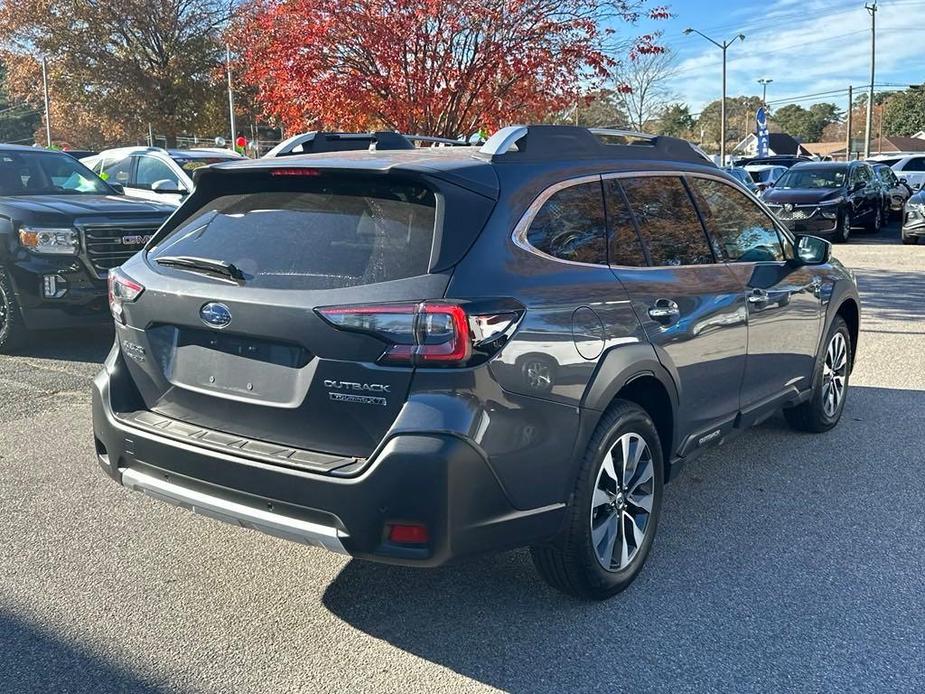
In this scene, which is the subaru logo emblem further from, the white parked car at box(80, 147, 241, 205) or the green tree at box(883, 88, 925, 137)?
the green tree at box(883, 88, 925, 137)

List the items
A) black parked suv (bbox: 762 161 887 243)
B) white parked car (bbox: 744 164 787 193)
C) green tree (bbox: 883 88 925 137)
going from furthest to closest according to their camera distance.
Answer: green tree (bbox: 883 88 925 137) < white parked car (bbox: 744 164 787 193) < black parked suv (bbox: 762 161 887 243)

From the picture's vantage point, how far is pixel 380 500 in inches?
113

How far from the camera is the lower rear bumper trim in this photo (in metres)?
2.97

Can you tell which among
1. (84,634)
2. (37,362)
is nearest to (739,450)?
(84,634)

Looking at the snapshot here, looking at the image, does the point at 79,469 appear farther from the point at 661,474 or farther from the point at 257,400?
the point at 661,474

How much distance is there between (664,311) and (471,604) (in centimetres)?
145

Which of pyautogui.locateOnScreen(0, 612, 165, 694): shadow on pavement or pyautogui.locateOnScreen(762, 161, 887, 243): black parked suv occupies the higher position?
pyautogui.locateOnScreen(762, 161, 887, 243): black parked suv

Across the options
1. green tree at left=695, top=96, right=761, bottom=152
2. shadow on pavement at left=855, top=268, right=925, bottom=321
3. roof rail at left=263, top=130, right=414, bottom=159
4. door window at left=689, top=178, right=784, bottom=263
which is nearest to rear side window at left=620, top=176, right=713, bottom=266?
door window at left=689, top=178, right=784, bottom=263

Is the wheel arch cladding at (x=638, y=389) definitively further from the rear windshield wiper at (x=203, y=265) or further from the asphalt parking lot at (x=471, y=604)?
the rear windshield wiper at (x=203, y=265)

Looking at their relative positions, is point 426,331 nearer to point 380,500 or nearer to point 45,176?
point 380,500

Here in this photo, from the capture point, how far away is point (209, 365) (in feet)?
10.9

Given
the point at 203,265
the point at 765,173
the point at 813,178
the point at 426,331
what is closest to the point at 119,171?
the point at 203,265

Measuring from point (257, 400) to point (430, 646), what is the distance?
43.0 inches

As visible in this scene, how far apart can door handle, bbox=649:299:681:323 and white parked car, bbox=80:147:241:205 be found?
8108 millimetres
